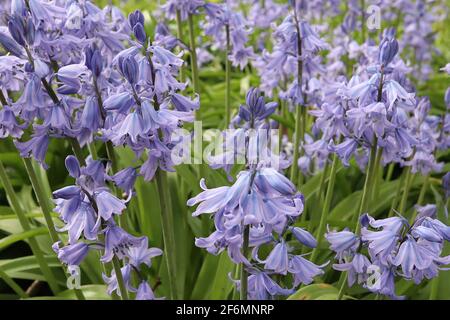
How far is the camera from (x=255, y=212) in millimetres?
1602

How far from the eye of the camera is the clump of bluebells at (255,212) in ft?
5.28

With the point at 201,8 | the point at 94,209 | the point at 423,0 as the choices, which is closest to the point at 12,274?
the point at 94,209

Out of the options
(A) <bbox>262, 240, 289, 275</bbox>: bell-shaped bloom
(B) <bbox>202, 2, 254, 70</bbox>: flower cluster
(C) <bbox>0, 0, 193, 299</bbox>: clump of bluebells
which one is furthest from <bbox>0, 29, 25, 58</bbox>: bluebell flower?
(B) <bbox>202, 2, 254, 70</bbox>: flower cluster

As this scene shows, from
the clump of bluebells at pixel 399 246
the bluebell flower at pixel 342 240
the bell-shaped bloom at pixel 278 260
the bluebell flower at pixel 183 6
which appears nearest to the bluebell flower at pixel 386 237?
the clump of bluebells at pixel 399 246

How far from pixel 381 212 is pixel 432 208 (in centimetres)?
143

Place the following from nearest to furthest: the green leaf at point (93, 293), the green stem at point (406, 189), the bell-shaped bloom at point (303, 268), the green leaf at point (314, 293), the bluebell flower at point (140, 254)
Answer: the bell-shaped bloom at point (303, 268) → the bluebell flower at point (140, 254) → the green leaf at point (314, 293) → the green leaf at point (93, 293) → the green stem at point (406, 189)

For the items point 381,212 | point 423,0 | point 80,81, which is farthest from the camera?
point 423,0

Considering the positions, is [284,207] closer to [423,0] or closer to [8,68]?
[8,68]

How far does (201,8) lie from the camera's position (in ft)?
11.6

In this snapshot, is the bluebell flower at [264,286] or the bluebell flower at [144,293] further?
the bluebell flower at [144,293]

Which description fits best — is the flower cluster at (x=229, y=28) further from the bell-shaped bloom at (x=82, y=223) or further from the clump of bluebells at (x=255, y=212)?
the bell-shaped bloom at (x=82, y=223)

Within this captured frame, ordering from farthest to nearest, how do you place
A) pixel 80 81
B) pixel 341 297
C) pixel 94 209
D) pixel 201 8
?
1. pixel 201 8
2. pixel 341 297
3. pixel 80 81
4. pixel 94 209
